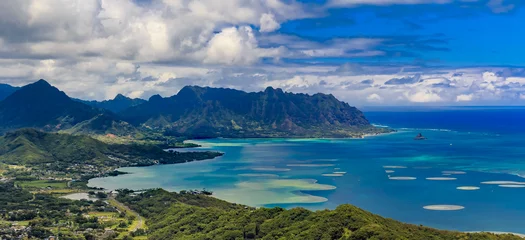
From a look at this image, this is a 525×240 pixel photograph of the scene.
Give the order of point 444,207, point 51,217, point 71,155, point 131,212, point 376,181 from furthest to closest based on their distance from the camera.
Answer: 1. point 71,155
2. point 376,181
3. point 131,212
4. point 444,207
5. point 51,217

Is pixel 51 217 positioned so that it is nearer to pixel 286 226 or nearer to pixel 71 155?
pixel 286 226

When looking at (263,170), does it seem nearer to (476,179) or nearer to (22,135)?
(476,179)

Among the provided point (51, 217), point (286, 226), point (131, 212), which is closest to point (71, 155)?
point (131, 212)

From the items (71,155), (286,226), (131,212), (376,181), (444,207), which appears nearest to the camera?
(286,226)

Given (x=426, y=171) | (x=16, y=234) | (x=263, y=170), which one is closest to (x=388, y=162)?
(x=426, y=171)

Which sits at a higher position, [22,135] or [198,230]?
[22,135]

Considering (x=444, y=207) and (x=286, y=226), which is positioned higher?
(x=286, y=226)

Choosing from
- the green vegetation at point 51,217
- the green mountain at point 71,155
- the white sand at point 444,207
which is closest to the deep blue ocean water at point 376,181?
the white sand at point 444,207
